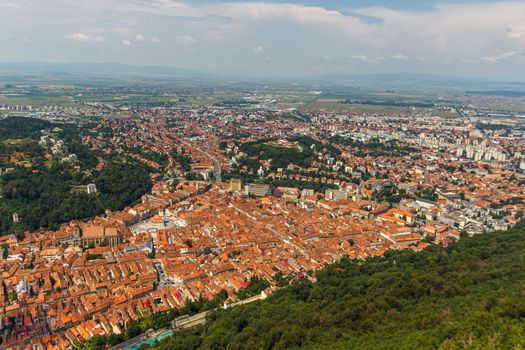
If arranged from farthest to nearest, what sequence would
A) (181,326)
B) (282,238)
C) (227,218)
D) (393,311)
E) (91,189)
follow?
→ (91,189) < (227,218) < (282,238) < (181,326) < (393,311)

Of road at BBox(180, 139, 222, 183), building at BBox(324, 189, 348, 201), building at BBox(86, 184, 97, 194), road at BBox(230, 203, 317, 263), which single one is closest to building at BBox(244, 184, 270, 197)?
road at BBox(180, 139, 222, 183)

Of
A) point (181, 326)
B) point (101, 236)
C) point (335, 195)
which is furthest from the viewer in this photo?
point (335, 195)

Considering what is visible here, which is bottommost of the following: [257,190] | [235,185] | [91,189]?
[257,190]

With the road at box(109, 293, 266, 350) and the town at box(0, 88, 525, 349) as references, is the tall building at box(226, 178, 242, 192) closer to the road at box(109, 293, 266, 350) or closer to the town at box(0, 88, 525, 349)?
the town at box(0, 88, 525, 349)

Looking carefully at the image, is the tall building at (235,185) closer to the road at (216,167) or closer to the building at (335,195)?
the road at (216,167)

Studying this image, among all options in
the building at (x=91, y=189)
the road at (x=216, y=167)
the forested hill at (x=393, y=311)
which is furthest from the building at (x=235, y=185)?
the forested hill at (x=393, y=311)

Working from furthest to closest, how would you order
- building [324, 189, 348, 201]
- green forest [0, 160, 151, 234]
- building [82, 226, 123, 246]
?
building [324, 189, 348, 201]
green forest [0, 160, 151, 234]
building [82, 226, 123, 246]

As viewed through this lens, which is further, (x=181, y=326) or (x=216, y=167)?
(x=216, y=167)

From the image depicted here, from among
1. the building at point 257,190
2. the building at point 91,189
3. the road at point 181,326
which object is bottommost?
the road at point 181,326

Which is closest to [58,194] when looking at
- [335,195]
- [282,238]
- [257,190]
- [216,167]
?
[257,190]

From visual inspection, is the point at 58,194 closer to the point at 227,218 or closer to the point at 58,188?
the point at 58,188
